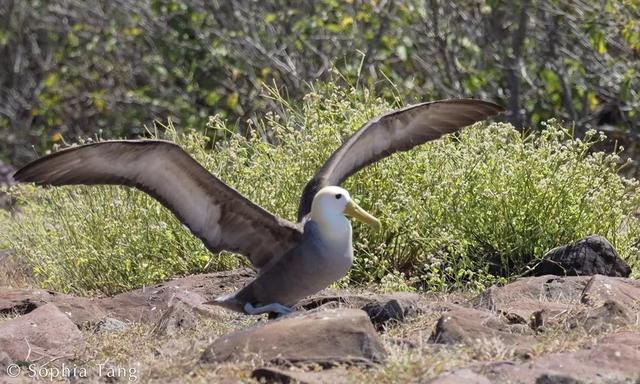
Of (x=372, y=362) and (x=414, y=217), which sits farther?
(x=414, y=217)

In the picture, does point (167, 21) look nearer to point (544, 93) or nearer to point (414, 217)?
point (544, 93)

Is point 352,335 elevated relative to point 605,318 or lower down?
elevated

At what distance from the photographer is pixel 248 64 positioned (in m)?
11.7

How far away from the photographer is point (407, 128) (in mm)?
6504

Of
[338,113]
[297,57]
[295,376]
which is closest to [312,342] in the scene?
[295,376]

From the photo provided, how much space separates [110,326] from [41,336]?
366mm

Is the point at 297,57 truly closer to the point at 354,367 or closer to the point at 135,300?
the point at 135,300

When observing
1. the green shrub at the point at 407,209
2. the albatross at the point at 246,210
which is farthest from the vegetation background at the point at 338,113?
the albatross at the point at 246,210

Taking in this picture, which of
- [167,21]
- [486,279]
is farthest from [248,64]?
[486,279]

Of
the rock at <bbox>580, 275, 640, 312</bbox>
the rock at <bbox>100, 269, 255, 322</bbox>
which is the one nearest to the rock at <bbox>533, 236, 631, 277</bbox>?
the rock at <bbox>580, 275, 640, 312</bbox>

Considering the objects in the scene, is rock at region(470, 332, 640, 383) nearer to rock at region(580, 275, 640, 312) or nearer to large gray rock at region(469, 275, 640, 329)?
large gray rock at region(469, 275, 640, 329)

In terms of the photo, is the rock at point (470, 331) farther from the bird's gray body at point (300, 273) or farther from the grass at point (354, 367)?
the bird's gray body at point (300, 273)

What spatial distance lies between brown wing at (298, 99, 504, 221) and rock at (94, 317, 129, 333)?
116 cm

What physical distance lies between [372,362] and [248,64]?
24.1 feet
